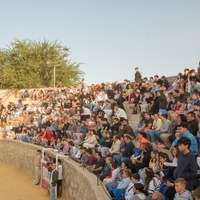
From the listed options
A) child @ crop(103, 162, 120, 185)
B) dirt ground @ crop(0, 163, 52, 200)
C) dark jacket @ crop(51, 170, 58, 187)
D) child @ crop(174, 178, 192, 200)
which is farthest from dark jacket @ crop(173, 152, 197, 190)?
dirt ground @ crop(0, 163, 52, 200)

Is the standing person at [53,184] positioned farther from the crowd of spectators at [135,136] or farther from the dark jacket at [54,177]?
the crowd of spectators at [135,136]

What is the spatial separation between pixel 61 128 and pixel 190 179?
1429 cm

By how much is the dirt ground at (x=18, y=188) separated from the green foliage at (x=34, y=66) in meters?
29.6

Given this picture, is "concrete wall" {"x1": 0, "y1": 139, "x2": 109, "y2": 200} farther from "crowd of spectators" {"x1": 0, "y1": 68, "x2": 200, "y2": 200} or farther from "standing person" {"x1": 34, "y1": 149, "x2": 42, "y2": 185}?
"standing person" {"x1": 34, "y1": 149, "x2": 42, "y2": 185}

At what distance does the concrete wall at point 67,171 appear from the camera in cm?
1110

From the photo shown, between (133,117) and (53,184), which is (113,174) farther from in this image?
(133,117)

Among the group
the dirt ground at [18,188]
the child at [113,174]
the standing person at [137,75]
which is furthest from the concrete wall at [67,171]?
the standing person at [137,75]

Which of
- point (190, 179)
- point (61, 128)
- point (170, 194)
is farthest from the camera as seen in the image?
point (61, 128)

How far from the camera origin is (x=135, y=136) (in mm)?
14812

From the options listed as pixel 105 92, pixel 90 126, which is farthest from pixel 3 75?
pixel 90 126

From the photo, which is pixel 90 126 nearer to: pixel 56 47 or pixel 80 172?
pixel 80 172

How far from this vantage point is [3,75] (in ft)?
169

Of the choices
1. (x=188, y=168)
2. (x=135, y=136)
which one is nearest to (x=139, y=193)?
(x=188, y=168)

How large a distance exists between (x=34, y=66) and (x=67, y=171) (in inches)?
1503
